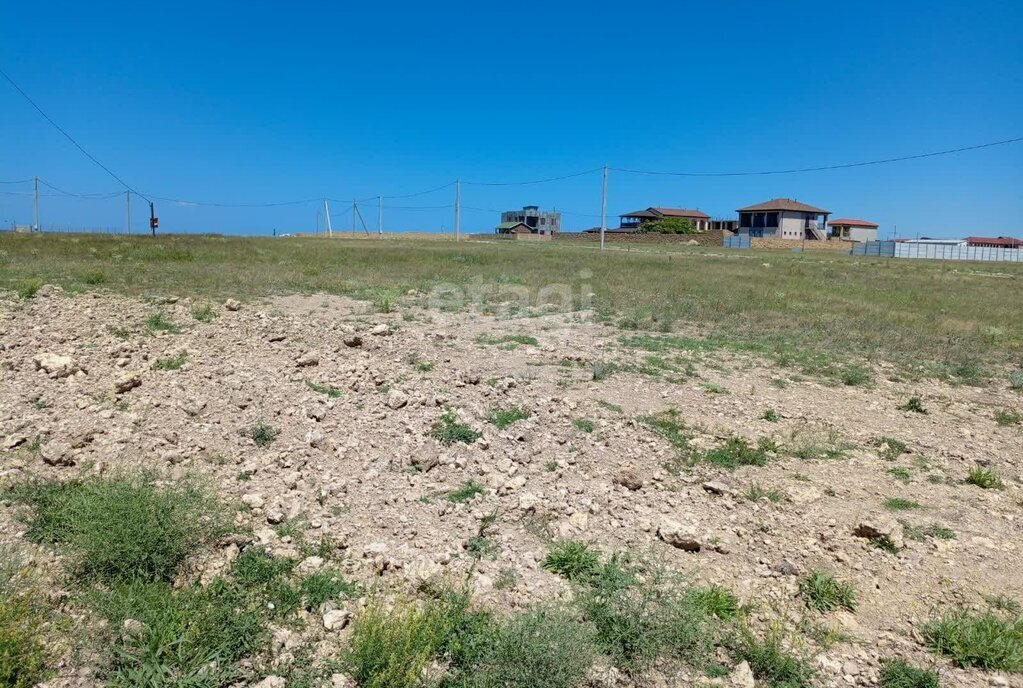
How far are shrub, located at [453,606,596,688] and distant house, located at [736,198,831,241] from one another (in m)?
76.3

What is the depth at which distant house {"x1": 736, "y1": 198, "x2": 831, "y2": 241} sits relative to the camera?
7319 cm

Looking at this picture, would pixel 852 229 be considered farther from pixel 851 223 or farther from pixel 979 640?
pixel 979 640

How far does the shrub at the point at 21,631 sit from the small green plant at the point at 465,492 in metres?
2.25

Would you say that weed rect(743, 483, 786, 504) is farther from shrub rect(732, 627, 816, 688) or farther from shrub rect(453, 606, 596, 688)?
shrub rect(453, 606, 596, 688)

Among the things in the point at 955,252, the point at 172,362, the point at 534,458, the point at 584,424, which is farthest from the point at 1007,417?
the point at 955,252

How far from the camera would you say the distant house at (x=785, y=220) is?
73188 millimetres

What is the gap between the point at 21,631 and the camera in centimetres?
270

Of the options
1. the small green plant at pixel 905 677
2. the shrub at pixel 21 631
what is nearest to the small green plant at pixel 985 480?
the small green plant at pixel 905 677

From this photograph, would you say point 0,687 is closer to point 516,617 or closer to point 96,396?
point 516,617

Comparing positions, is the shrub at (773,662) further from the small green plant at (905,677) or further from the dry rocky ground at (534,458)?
the small green plant at (905,677)

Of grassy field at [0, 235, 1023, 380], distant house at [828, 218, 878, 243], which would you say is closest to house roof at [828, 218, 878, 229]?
distant house at [828, 218, 878, 243]

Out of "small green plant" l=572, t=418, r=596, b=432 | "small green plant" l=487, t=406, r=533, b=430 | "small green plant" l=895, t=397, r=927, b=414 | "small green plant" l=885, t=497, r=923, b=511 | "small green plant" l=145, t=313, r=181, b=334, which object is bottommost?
"small green plant" l=885, t=497, r=923, b=511

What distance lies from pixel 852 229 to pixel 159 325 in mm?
97347

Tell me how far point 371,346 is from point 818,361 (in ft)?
19.7
